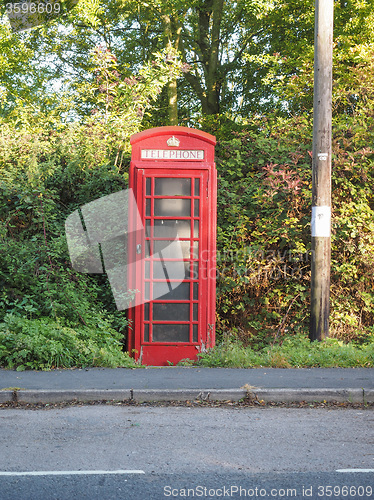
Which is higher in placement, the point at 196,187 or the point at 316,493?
the point at 196,187

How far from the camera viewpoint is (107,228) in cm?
891

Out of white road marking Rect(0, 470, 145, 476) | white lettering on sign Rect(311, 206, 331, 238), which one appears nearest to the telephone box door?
white lettering on sign Rect(311, 206, 331, 238)

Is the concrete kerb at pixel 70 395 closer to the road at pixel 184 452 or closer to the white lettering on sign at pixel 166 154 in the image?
the road at pixel 184 452

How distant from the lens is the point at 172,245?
7797 mm

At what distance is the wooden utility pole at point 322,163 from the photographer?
7637mm

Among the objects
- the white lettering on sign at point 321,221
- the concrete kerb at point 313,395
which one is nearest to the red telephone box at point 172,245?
the white lettering on sign at point 321,221

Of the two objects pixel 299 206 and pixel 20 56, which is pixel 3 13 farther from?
pixel 299 206

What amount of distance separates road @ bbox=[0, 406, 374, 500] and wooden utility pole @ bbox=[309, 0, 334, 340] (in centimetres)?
240

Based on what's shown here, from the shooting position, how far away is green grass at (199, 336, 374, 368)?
23.5 ft

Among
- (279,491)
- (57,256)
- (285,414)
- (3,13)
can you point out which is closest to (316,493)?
(279,491)

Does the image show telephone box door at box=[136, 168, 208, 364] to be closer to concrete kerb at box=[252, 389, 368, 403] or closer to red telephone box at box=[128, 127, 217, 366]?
red telephone box at box=[128, 127, 217, 366]

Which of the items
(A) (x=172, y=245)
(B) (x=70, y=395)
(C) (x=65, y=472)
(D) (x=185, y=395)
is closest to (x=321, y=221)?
(A) (x=172, y=245)

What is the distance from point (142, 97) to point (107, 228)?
12.5 ft

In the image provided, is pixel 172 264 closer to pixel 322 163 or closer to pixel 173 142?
pixel 173 142
